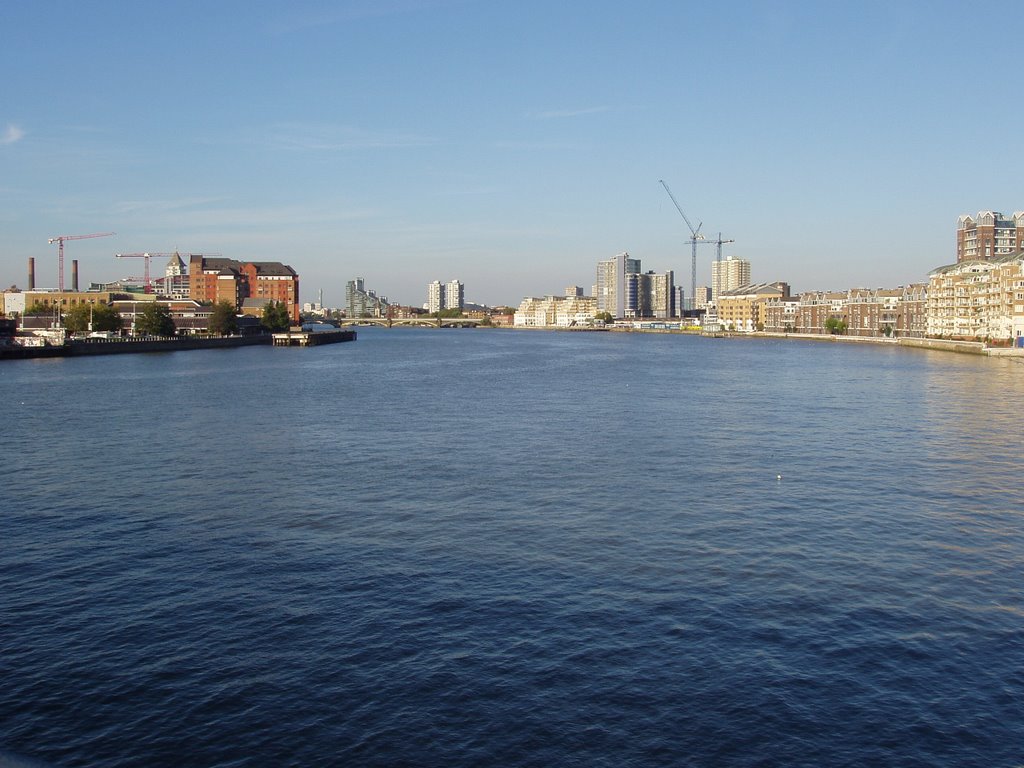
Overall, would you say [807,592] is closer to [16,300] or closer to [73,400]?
[73,400]

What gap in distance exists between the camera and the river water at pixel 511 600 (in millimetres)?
8664

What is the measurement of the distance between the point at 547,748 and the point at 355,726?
5.98 feet

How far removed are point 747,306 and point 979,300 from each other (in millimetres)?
68844

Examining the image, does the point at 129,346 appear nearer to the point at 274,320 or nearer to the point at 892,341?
the point at 274,320

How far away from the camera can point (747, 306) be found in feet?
524

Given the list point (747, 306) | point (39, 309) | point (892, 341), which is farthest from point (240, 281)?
point (892, 341)

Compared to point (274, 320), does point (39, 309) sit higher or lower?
higher

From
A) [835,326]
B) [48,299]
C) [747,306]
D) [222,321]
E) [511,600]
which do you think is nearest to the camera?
[511,600]

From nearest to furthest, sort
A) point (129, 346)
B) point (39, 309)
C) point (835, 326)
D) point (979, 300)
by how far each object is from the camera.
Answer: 1. point (129, 346)
2. point (979, 300)
3. point (39, 309)
4. point (835, 326)

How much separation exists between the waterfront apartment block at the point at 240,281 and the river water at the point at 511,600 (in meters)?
117

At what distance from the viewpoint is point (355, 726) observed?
8727mm

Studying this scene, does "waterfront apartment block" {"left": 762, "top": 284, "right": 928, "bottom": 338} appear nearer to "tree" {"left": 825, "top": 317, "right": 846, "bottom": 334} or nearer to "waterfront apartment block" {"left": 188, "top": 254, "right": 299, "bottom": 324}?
"tree" {"left": 825, "top": 317, "right": 846, "bottom": 334}

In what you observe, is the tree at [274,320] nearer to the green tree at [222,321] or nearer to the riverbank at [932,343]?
the green tree at [222,321]

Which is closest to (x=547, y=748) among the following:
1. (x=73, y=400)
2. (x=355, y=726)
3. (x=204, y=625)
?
(x=355, y=726)
